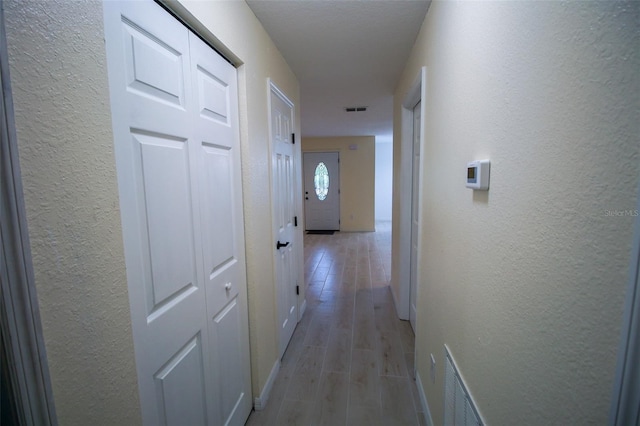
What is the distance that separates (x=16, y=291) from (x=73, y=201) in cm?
20

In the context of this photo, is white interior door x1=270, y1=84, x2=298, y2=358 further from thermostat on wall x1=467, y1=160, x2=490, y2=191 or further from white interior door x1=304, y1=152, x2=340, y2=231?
white interior door x1=304, y1=152, x2=340, y2=231

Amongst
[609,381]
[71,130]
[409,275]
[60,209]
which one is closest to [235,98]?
[71,130]

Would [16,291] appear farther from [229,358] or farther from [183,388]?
[229,358]

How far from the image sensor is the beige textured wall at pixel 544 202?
1.46 feet

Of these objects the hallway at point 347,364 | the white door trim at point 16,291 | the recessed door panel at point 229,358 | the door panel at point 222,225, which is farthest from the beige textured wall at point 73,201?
the hallway at point 347,364

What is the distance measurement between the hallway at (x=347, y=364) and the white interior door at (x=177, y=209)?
47 cm

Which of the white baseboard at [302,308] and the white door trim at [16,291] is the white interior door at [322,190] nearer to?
the white baseboard at [302,308]

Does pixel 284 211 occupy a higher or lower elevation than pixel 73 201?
lower

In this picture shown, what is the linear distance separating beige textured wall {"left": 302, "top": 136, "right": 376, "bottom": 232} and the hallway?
3.49m

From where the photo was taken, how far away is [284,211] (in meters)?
2.33

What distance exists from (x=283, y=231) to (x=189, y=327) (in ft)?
4.08

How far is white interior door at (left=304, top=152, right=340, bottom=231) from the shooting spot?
7223 millimetres

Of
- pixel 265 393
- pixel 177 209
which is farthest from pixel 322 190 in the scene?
pixel 177 209

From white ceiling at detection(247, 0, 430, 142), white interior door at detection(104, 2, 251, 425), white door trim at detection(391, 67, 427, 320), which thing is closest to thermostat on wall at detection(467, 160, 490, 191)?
white interior door at detection(104, 2, 251, 425)
